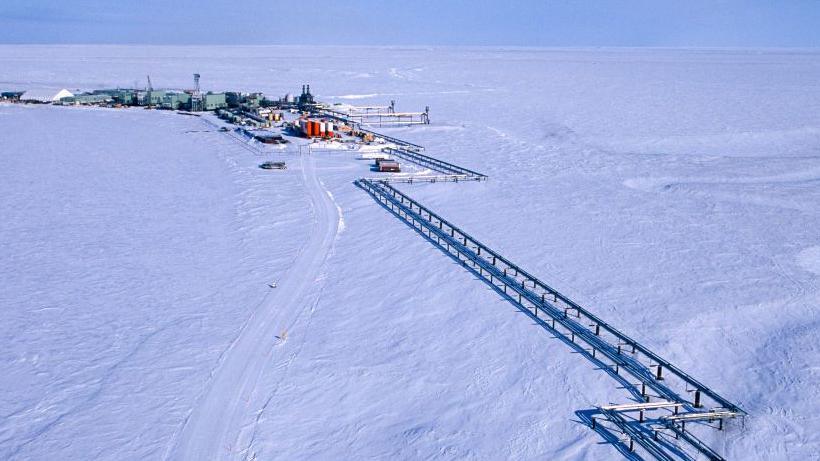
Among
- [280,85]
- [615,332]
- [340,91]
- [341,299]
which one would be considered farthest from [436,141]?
[280,85]

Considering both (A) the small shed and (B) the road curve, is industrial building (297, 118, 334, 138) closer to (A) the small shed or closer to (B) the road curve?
(A) the small shed

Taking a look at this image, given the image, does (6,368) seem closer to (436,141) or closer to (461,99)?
(436,141)

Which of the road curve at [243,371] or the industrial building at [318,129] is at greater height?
the industrial building at [318,129]

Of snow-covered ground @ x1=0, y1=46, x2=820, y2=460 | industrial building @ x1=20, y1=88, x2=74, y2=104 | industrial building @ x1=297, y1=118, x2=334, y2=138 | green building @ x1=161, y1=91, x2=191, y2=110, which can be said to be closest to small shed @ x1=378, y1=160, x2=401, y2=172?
snow-covered ground @ x1=0, y1=46, x2=820, y2=460

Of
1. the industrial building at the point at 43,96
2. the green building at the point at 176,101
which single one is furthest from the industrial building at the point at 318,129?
the industrial building at the point at 43,96

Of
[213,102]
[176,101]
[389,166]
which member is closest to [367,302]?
[389,166]

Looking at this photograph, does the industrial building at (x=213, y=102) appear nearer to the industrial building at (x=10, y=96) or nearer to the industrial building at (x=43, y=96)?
the industrial building at (x=43, y=96)

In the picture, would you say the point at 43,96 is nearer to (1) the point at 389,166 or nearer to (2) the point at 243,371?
(1) the point at 389,166
